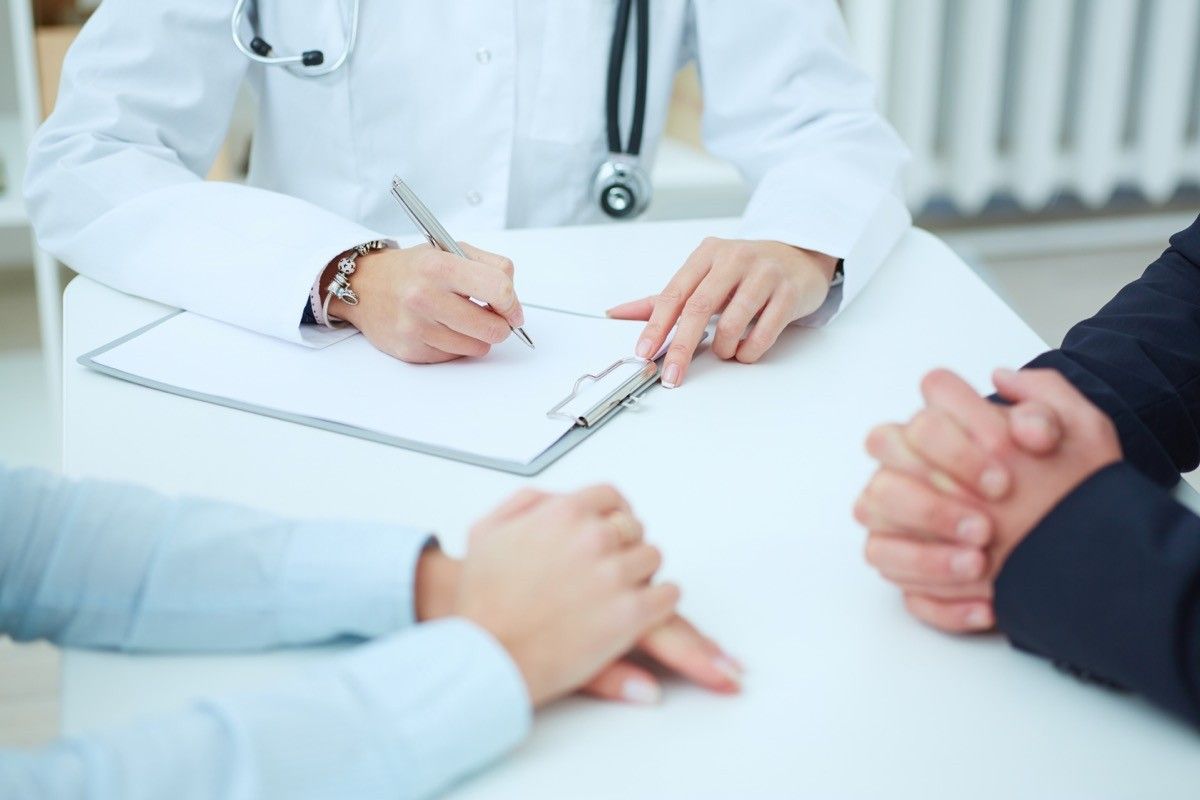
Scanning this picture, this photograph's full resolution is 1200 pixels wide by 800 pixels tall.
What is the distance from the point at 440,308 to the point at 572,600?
35 centimetres

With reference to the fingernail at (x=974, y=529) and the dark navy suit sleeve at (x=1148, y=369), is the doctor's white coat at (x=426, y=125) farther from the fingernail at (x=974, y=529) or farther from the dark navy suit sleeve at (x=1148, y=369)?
the fingernail at (x=974, y=529)

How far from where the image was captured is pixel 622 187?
129 cm

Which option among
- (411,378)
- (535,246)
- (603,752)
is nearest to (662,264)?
(535,246)

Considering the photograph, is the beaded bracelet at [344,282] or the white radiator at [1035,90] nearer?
the beaded bracelet at [344,282]

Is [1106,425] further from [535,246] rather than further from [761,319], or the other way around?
[535,246]

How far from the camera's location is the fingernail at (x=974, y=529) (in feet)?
1.96

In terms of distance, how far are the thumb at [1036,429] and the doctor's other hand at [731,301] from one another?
11.8 inches

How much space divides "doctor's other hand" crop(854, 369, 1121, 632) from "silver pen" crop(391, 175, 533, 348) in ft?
1.15

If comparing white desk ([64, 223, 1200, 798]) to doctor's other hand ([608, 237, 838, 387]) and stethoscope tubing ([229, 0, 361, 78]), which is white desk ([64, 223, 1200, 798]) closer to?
doctor's other hand ([608, 237, 838, 387])

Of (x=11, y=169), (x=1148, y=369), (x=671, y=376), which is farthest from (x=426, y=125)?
(x=11, y=169)

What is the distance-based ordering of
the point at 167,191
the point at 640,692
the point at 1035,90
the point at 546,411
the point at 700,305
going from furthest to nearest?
1. the point at 1035,90
2. the point at 167,191
3. the point at 700,305
4. the point at 546,411
5. the point at 640,692

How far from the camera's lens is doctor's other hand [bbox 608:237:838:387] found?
0.90 meters

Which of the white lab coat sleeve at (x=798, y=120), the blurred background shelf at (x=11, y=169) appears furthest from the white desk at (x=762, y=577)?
the blurred background shelf at (x=11, y=169)

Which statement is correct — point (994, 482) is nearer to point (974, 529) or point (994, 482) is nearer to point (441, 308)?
point (974, 529)
